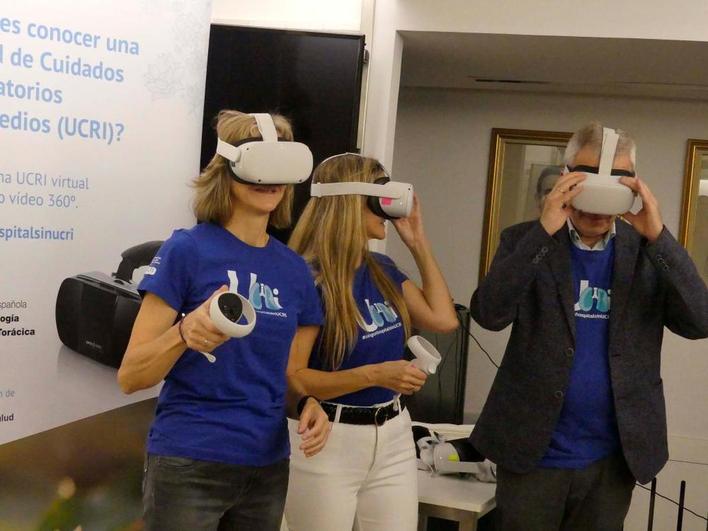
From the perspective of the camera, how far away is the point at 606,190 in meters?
2.11

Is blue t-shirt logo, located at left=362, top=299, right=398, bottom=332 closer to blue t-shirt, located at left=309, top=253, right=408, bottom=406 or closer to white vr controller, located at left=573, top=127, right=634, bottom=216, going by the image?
blue t-shirt, located at left=309, top=253, right=408, bottom=406

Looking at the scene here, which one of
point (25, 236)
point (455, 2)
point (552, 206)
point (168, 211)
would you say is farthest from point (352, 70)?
point (25, 236)

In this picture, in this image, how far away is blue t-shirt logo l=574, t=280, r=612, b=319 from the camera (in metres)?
2.19

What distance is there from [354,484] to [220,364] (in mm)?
545

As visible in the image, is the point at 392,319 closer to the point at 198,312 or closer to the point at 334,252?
the point at 334,252

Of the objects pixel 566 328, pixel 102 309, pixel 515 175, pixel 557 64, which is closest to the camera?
pixel 566 328

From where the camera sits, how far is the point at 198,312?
154 centimetres

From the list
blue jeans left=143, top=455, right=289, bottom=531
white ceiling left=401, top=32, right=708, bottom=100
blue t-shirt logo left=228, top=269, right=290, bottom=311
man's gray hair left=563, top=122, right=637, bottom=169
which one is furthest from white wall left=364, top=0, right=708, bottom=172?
blue jeans left=143, top=455, right=289, bottom=531

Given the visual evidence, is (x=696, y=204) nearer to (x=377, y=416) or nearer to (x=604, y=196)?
(x=604, y=196)

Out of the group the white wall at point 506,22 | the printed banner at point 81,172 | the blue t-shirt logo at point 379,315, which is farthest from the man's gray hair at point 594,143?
the white wall at point 506,22

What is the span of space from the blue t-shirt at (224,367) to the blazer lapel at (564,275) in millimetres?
712

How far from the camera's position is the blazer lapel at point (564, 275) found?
2160mm

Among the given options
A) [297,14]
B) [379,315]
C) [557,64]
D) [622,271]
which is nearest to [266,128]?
[379,315]

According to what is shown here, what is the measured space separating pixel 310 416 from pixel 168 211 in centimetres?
80
